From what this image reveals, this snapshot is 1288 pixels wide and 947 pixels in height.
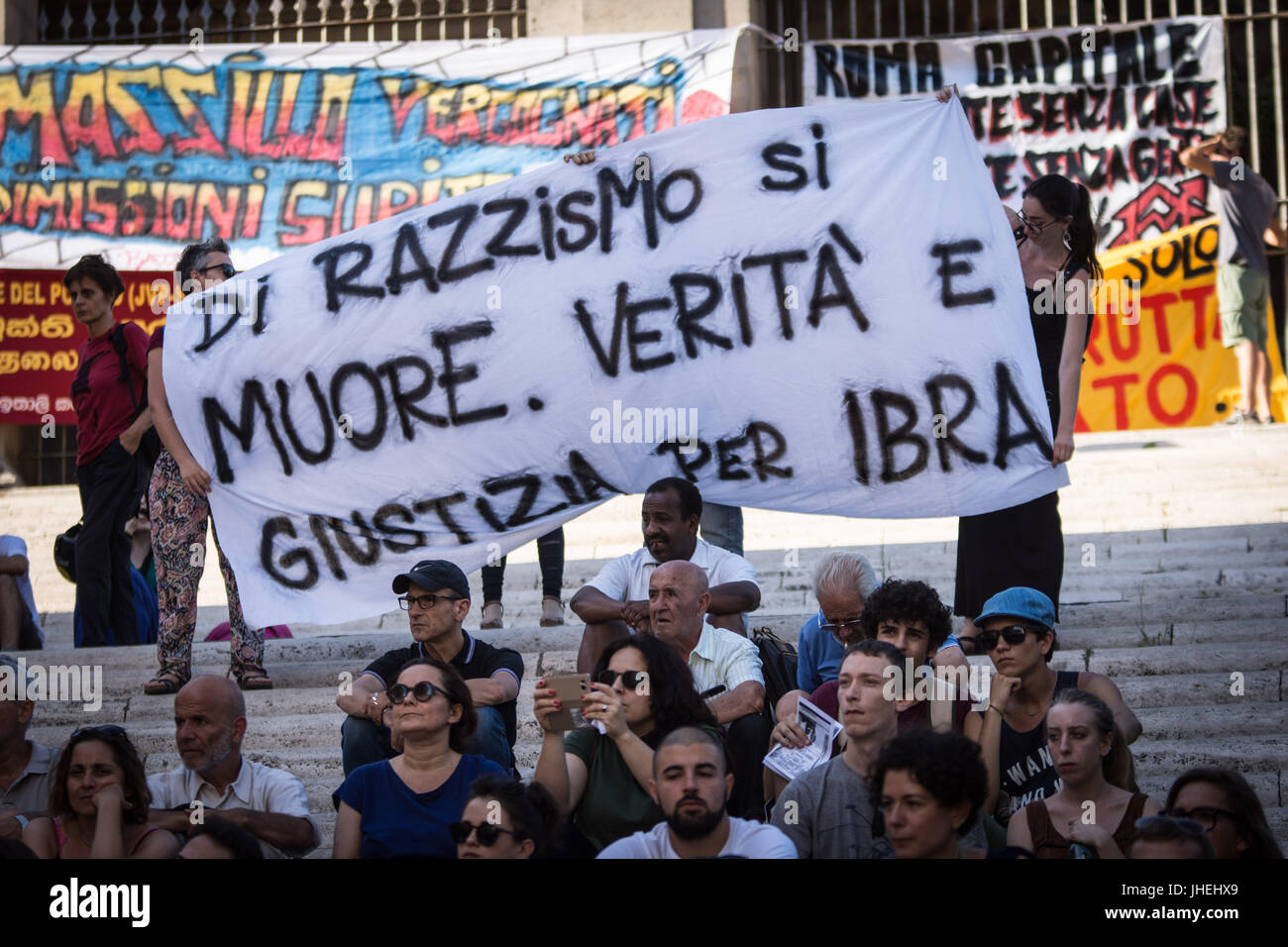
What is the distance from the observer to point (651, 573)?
5906 mm

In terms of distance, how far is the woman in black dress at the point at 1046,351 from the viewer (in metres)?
6.32

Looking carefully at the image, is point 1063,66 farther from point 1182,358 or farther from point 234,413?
point 234,413

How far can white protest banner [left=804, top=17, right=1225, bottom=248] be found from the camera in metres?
13.0

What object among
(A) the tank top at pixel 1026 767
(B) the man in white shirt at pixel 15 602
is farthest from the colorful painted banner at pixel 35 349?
(A) the tank top at pixel 1026 767

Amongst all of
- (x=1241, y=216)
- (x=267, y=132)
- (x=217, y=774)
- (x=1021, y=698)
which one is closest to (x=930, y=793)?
(x=1021, y=698)

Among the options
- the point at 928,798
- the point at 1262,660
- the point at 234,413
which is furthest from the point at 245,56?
the point at 928,798

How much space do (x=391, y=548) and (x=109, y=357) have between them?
1.81 metres

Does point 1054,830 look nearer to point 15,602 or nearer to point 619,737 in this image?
point 619,737

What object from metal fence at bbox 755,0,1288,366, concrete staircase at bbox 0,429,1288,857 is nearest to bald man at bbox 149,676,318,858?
concrete staircase at bbox 0,429,1288,857

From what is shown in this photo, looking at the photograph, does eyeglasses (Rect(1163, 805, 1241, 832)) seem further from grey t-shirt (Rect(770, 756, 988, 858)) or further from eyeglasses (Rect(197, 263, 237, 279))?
eyeglasses (Rect(197, 263, 237, 279))

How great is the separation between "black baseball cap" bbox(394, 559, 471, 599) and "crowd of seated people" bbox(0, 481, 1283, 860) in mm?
11

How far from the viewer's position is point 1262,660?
648 cm

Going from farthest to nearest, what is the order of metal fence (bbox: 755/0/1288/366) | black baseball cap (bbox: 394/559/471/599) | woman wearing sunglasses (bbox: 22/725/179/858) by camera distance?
metal fence (bbox: 755/0/1288/366)
black baseball cap (bbox: 394/559/471/599)
woman wearing sunglasses (bbox: 22/725/179/858)

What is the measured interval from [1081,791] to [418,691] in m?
1.93
